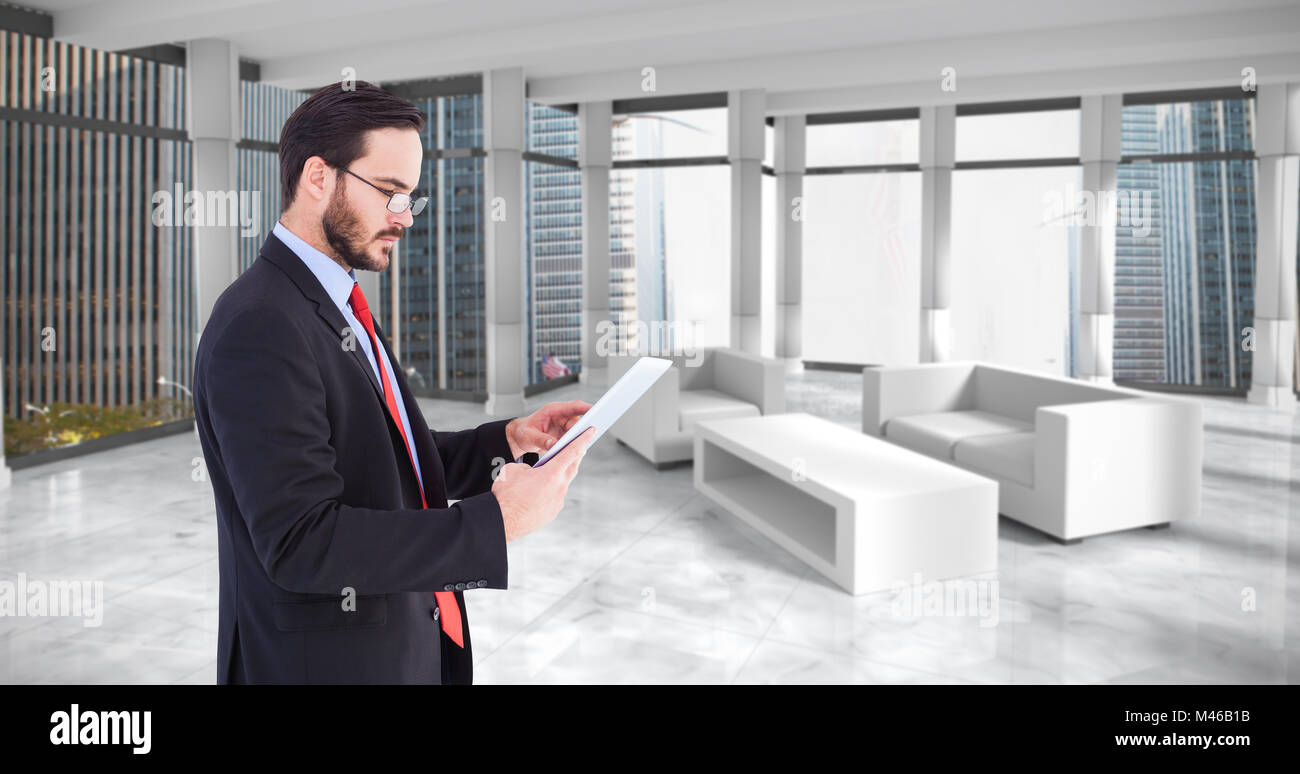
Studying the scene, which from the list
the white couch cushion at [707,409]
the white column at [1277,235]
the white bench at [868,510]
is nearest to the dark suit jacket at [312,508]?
the white bench at [868,510]

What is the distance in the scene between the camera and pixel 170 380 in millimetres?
7117

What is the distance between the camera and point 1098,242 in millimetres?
9352

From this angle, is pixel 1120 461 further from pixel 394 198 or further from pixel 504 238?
pixel 504 238

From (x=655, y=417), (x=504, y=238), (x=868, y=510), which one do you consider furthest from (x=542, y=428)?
(x=504, y=238)

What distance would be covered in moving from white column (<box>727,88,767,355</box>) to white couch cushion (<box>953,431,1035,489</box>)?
14.2 ft

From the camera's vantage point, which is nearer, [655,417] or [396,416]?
[396,416]

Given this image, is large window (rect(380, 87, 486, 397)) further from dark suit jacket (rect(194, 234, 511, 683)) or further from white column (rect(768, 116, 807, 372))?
dark suit jacket (rect(194, 234, 511, 683))

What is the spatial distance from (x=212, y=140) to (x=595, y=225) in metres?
4.31

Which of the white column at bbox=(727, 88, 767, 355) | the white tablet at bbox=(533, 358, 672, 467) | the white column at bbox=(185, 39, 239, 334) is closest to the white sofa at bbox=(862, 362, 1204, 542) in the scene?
the white tablet at bbox=(533, 358, 672, 467)

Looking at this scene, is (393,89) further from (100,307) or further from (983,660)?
(983,660)

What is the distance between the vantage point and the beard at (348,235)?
43.2 inches

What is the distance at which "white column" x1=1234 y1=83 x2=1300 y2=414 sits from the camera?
27.1ft
